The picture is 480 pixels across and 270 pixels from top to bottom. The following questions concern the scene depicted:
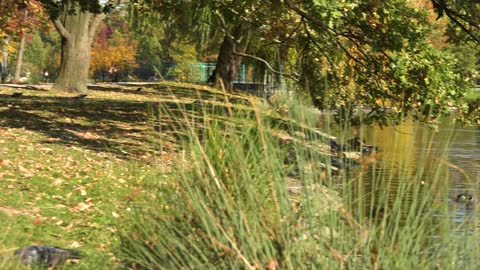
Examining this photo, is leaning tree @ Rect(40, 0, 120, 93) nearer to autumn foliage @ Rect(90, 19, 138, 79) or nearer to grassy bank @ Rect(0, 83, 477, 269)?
grassy bank @ Rect(0, 83, 477, 269)

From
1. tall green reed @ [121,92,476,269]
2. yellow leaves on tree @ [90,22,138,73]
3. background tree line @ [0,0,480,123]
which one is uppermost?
background tree line @ [0,0,480,123]

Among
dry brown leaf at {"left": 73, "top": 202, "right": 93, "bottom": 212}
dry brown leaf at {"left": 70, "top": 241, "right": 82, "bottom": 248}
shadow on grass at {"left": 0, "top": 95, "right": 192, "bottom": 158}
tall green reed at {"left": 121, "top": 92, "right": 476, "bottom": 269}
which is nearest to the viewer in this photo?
tall green reed at {"left": 121, "top": 92, "right": 476, "bottom": 269}

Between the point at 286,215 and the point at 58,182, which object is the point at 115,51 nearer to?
the point at 58,182

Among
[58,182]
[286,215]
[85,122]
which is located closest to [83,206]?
[58,182]

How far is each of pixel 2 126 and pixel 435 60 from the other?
8.25 meters

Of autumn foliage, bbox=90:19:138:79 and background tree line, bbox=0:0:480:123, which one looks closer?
background tree line, bbox=0:0:480:123

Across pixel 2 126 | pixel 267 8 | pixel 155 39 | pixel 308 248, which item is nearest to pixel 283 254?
pixel 308 248

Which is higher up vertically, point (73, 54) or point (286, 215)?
point (73, 54)

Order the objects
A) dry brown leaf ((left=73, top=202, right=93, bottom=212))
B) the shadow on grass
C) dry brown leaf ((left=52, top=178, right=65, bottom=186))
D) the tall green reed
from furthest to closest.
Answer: the shadow on grass → dry brown leaf ((left=52, top=178, right=65, bottom=186)) → dry brown leaf ((left=73, top=202, right=93, bottom=212)) → the tall green reed

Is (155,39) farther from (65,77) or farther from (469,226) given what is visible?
(469,226)

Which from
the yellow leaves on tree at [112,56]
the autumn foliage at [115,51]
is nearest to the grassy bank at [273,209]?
the autumn foliage at [115,51]

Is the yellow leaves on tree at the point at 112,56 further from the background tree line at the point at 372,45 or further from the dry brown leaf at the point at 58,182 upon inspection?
the dry brown leaf at the point at 58,182

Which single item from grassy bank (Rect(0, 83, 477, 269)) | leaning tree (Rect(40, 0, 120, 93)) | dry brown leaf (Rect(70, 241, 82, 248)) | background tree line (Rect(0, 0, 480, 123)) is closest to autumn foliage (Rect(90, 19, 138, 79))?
leaning tree (Rect(40, 0, 120, 93))

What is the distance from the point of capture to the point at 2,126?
16.1m
